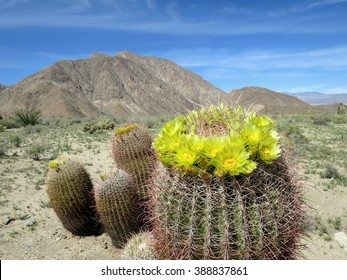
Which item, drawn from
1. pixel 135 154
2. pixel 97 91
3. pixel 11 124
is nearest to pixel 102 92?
pixel 97 91

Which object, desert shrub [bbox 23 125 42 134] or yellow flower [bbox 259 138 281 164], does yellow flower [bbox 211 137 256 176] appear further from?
desert shrub [bbox 23 125 42 134]

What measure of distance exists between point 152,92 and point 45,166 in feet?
288

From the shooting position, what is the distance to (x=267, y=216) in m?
2.60

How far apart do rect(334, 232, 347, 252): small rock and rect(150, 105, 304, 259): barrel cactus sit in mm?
4291

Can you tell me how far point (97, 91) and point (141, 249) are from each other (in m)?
86.8

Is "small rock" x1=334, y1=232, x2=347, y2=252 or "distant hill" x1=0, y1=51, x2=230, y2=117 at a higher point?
"distant hill" x1=0, y1=51, x2=230, y2=117

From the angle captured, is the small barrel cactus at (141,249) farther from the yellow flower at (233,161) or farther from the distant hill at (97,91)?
→ the distant hill at (97,91)

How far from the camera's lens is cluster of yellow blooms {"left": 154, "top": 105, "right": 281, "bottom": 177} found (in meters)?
2.51

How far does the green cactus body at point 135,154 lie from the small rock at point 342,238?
3.74 m

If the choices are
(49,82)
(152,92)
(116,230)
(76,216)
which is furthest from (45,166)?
(152,92)

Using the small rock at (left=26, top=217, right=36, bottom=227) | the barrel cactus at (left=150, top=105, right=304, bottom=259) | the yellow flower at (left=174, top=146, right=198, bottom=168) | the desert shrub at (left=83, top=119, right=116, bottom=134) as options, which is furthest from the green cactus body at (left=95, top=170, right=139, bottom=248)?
the desert shrub at (left=83, top=119, right=116, bottom=134)

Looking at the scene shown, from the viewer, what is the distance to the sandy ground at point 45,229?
5820 mm
